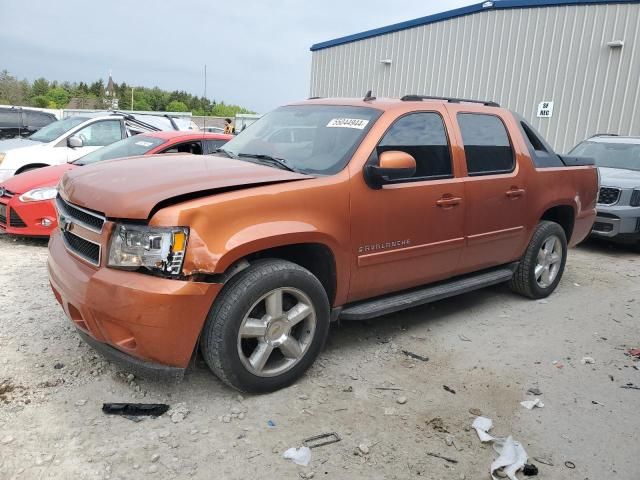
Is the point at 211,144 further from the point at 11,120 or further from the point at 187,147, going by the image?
the point at 11,120

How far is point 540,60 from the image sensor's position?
46.0 feet

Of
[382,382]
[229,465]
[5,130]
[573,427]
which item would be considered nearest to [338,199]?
[382,382]

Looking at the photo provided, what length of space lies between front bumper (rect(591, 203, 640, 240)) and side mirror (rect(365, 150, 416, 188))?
5.43 m

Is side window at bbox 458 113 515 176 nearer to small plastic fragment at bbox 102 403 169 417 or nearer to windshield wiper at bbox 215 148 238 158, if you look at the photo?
windshield wiper at bbox 215 148 238 158

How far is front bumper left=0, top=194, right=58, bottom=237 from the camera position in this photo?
20.6 feet

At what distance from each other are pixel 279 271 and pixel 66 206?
146 centimetres

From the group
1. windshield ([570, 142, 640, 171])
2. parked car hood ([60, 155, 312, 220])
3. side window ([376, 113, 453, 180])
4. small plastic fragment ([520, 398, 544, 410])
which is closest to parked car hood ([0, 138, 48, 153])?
parked car hood ([60, 155, 312, 220])

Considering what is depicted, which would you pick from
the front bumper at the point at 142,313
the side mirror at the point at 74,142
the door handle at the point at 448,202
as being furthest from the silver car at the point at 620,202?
the side mirror at the point at 74,142

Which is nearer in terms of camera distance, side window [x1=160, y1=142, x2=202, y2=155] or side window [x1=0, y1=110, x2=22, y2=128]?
side window [x1=160, y1=142, x2=202, y2=155]

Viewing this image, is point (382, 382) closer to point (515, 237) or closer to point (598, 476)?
point (598, 476)

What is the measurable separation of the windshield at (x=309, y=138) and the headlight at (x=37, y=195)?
3056 mm

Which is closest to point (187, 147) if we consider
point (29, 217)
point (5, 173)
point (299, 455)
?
point (29, 217)

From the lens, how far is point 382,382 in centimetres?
357

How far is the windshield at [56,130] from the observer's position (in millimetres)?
8850
